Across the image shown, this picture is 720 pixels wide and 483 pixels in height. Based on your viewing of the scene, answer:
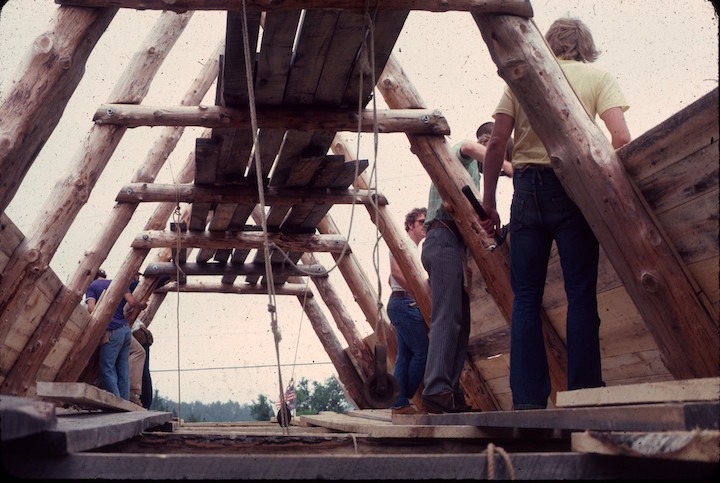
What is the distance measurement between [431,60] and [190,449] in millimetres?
10536

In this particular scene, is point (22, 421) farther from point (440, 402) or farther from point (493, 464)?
point (440, 402)

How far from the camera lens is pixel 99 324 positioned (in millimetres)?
9219

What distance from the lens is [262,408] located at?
18.3m

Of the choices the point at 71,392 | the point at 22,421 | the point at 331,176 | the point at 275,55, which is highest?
the point at 331,176

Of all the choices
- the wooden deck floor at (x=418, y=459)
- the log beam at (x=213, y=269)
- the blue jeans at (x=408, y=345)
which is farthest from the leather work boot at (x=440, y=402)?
the log beam at (x=213, y=269)

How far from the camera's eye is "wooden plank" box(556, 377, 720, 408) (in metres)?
1.87

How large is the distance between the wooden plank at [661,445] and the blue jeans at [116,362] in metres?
8.49

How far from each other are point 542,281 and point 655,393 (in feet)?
5.54

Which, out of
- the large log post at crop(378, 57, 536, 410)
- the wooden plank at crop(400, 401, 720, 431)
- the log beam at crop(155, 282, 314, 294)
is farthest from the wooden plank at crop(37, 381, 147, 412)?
the log beam at crop(155, 282, 314, 294)

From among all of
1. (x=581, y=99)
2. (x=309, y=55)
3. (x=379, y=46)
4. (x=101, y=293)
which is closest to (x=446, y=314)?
(x=581, y=99)

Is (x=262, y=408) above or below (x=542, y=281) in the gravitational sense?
above

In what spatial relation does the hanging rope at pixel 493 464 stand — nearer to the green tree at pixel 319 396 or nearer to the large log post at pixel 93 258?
the large log post at pixel 93 258

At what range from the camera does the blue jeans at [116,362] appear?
9523 millimetres

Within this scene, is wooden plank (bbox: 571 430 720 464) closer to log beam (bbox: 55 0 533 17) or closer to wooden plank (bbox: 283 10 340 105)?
log beam (bbox: 55 0 533 17)
